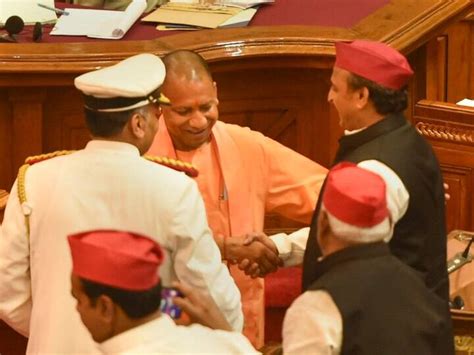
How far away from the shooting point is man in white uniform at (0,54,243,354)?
9.52 feet

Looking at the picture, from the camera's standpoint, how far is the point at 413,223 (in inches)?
126

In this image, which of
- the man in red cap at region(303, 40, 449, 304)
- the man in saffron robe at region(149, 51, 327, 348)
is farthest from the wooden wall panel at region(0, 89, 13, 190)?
the man in red cap at region(303, 40, 449, 304)

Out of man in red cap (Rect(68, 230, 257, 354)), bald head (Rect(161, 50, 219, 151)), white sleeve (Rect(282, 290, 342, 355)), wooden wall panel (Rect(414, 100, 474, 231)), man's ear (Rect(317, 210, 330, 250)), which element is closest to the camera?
man in red cap (Rect(68, 230, 257, 354))

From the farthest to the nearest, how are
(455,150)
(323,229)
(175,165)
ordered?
(455,150) → (175,165) → (323,229)

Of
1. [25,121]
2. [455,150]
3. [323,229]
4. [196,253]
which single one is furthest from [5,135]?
[323,229]

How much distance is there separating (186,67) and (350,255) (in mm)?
1124

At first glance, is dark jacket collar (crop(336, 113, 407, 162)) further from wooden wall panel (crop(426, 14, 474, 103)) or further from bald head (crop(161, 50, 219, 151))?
wooden wall panel (crop(426, 14, 474, 103))

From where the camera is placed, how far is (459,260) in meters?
4.12

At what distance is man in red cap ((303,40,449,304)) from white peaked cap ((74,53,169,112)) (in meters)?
0.54

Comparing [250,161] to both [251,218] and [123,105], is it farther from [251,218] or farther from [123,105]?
[123,105]

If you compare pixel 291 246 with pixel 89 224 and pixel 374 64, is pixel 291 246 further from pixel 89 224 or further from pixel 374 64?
pixel 89 224

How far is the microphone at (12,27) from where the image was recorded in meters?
4.61

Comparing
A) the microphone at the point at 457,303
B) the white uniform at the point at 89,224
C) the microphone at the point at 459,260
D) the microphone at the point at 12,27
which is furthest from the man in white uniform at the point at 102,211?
the microphone at the point at 12,27

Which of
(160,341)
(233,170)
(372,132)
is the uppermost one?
(372,132)
